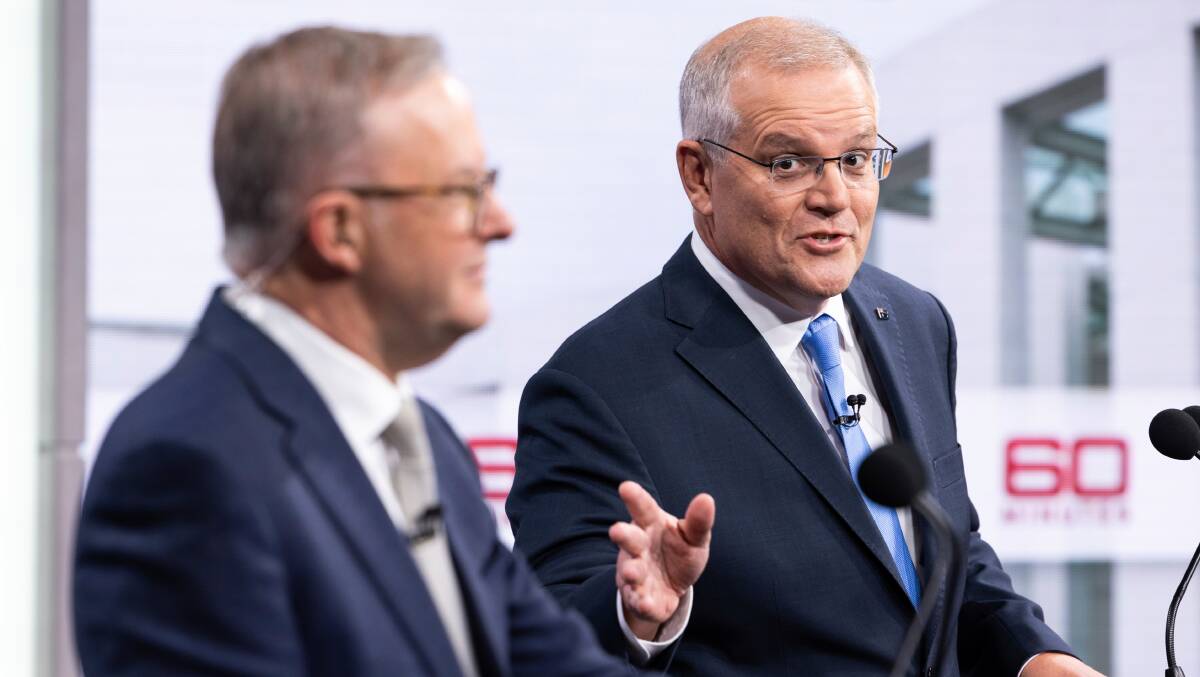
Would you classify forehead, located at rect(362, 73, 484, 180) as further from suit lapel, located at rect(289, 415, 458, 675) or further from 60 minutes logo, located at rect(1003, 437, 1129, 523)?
60 minutes logo, located at rect(1003, 437, 1129, 523)

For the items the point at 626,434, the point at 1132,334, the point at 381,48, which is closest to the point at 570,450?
the point at 626,434

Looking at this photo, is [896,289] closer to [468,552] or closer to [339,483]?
[468,552]

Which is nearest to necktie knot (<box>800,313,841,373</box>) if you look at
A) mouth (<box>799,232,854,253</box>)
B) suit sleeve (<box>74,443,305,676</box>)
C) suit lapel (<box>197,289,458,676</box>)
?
mouth (<box>799,232,854,253</box>)

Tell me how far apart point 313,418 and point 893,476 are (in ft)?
1.64

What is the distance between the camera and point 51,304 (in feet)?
10.6

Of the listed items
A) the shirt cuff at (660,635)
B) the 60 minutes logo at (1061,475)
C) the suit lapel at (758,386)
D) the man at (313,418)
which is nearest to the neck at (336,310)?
the man at (313,418)

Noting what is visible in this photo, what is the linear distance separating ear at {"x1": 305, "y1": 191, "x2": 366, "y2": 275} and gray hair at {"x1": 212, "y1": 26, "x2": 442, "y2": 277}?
0.04 ft

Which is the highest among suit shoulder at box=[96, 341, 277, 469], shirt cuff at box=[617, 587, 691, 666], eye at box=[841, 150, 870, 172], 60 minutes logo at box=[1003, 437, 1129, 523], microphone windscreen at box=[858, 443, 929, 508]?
eye at box=[841, 150, 870, 172]

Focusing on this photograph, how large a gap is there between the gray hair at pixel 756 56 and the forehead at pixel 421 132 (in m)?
0.80

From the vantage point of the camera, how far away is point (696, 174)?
186 centimetres

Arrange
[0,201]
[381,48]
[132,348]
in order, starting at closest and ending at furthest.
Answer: [381,48], [0,201], [132,348]

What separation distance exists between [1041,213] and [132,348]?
278 centimetres

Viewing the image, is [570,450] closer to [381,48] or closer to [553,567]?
[553,567]

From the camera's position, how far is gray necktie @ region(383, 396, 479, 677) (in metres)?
1.04
